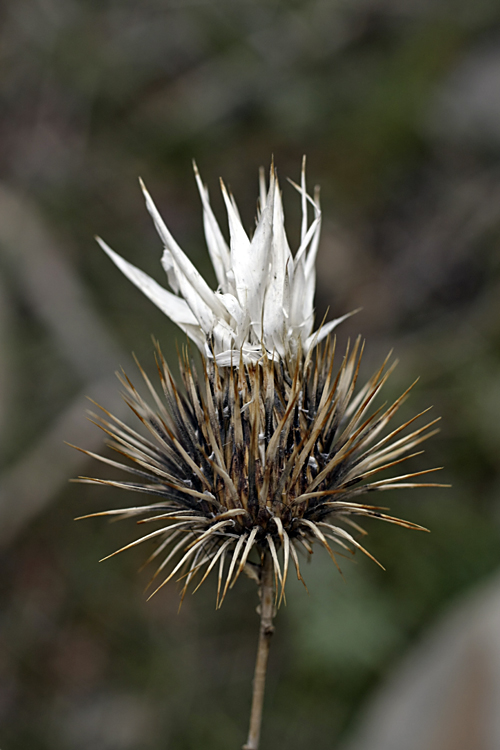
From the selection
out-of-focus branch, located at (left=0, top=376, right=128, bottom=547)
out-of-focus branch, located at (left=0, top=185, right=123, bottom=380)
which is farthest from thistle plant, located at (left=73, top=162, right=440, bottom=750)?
out-of-focus branch, located at (left=0, top=185, right=123, bottom=380)

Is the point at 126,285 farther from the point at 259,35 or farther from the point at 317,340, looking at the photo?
the point at 317,340

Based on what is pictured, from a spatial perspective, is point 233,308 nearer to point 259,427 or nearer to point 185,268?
point 185,268

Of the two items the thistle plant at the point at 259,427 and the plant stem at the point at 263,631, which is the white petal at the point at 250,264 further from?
the plant stem at the point at 263,631

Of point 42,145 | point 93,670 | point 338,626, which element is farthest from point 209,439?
point 42,145

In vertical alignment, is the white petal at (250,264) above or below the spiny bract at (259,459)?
above

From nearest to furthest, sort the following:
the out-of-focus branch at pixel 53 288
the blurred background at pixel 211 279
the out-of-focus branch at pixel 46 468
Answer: the blurred background at pixel 211 279 < the out-of-focus branch at pixel 46 468 < the out-of-focus branch at pixel 53 288

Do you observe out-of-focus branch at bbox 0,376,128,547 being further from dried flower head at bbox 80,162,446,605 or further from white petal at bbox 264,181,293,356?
white petal at bbox 264,181,293,356

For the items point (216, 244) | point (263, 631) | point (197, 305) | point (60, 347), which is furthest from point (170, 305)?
point (60, 347)

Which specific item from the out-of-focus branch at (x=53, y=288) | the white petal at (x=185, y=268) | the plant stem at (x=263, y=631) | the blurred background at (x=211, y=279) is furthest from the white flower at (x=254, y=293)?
the out-of-focus branch at (x=53, y=288)
